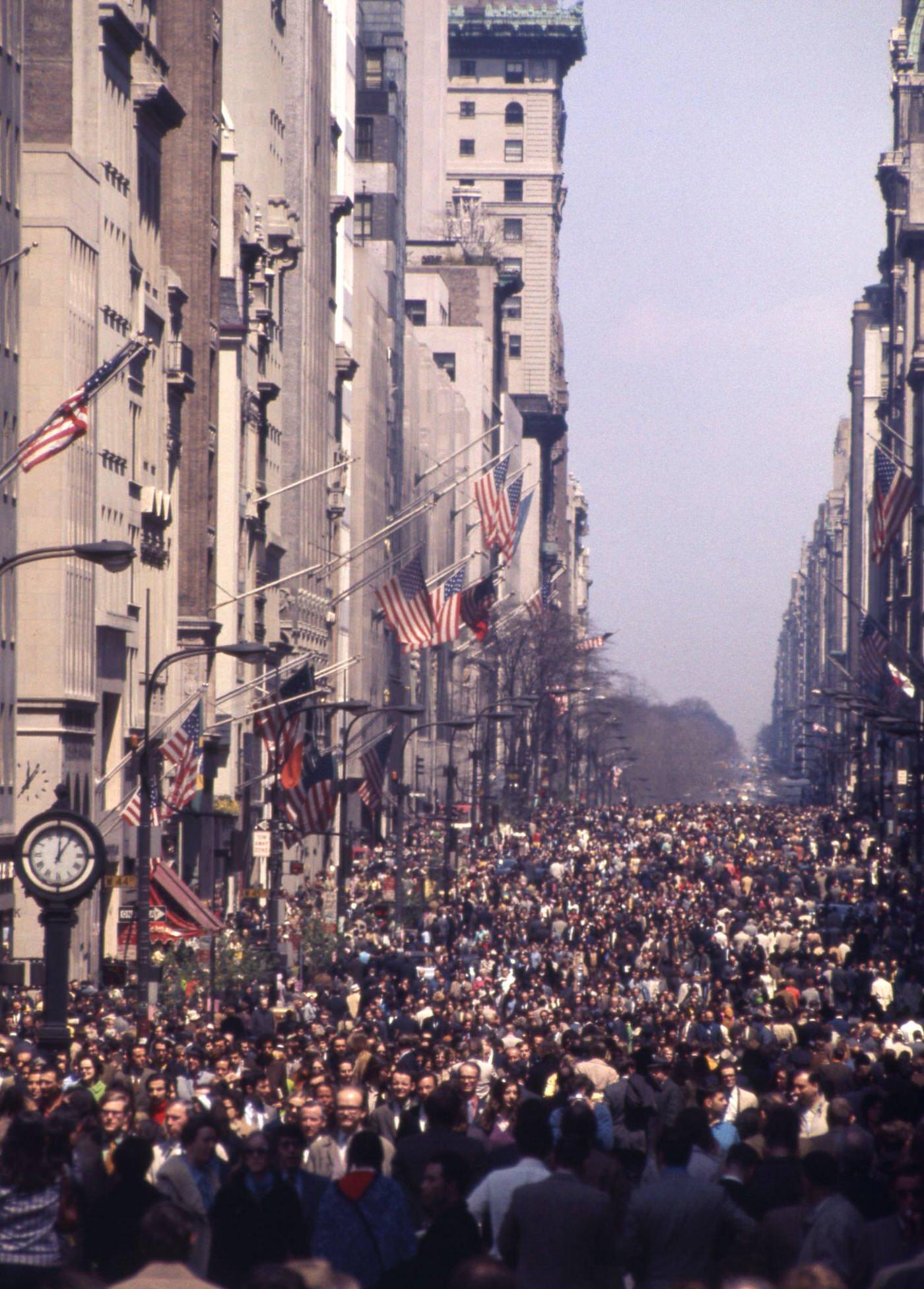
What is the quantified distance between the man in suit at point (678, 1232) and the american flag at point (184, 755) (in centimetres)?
3539

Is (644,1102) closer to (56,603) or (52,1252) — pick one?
(52,1252)

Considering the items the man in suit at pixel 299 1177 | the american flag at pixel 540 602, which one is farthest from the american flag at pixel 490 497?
the man in suit at pixel 299 1177

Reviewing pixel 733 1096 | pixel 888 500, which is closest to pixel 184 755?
pixel 733 1096

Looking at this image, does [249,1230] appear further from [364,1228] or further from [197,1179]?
[197,1179]

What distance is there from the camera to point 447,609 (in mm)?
71312

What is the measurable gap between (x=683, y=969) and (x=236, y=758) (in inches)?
1343

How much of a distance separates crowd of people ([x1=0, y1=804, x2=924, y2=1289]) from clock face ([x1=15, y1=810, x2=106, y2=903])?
1.53 metres

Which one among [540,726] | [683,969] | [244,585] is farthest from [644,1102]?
[540,726]

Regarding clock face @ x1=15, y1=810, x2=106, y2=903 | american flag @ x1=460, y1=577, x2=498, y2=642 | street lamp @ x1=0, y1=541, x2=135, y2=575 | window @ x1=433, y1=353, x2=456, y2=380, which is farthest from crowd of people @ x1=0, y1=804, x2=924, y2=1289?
window @ x1=433, y1=353, x2=456, y2=380

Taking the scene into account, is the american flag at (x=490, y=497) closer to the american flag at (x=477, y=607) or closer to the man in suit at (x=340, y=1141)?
the american flag at (x=477, y=607)

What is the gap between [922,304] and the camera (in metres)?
161

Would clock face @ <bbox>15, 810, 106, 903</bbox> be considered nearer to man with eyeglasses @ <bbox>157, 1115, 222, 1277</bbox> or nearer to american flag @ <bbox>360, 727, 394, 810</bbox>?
man with eyeglasses @ <bbox>157, 1115, 222, 1277</bbox>

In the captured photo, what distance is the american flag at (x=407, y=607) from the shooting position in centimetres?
6462

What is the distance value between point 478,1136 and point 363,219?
377 feet
